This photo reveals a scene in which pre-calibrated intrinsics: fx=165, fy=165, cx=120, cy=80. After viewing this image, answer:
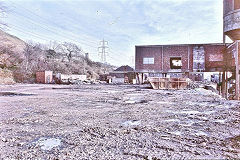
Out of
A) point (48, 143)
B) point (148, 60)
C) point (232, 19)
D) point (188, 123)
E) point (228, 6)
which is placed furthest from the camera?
point (148, 60)

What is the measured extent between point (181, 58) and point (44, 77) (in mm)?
23014

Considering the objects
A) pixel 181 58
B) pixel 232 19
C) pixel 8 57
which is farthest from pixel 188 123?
pixel 8 57

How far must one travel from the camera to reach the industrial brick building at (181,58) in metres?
24.4

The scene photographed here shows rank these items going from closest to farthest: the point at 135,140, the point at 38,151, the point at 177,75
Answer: the point at 38,151
the point at 135,140
the point at 177,75

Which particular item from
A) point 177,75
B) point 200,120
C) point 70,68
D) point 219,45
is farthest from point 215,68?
point 70,68

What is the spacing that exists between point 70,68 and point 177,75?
3080cm

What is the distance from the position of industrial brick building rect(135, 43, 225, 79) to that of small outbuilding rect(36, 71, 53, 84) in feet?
51.0

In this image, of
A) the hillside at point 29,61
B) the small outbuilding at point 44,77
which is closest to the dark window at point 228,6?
the small outbuilding at point 44,77

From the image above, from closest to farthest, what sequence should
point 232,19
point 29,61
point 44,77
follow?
1. point 232,19
2. point 44,77
3. point 29,61

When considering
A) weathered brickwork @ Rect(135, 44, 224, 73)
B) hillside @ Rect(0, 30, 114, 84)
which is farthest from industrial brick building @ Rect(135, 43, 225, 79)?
hillside @ Rect(0, 30, 114, 84)

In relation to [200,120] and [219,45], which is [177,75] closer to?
[219,45]

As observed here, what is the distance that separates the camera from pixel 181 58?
25.7 m

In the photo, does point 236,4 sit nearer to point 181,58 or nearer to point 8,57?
point 181,58

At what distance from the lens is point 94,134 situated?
2994 millimetres
